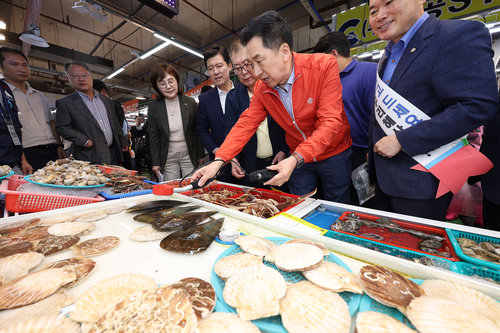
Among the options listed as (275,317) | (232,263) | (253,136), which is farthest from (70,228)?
(253,136)

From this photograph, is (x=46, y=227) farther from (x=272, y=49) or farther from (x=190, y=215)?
(x=272, y=49)

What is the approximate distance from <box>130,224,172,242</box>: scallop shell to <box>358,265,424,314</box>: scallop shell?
69cm

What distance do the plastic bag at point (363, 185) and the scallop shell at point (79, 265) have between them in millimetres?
1628

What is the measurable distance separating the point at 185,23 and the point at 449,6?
27.1 feet

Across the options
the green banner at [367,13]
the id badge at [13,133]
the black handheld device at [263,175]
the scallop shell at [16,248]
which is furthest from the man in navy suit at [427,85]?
the green banner at [367,13]

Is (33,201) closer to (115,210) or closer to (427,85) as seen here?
(115,210)

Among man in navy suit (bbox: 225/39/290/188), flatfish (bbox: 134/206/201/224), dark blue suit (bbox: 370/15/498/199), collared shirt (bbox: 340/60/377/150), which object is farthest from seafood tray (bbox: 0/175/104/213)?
collared shirt (bbox: 340/60/377/150)

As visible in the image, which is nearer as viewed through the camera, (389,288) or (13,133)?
(389,288)

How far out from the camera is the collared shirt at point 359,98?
1905mm

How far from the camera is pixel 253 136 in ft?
7.39

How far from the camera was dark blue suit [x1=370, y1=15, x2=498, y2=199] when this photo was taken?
0.88m

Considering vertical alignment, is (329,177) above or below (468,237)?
above

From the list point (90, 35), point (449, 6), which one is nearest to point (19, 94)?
point (449, 6)

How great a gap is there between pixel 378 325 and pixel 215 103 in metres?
2.50
